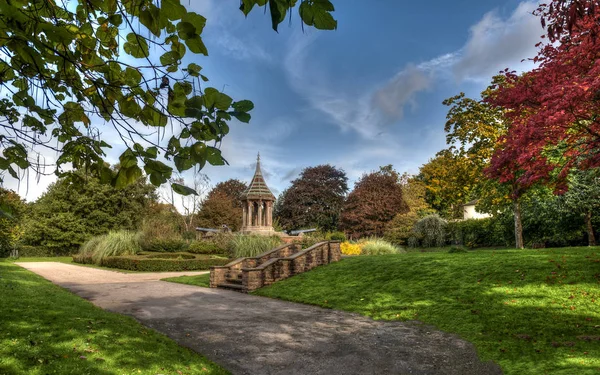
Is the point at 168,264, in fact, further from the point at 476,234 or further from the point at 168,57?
the point at 476,234

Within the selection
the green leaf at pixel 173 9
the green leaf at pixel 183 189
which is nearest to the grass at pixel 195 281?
the green leaf at pixel 183 189

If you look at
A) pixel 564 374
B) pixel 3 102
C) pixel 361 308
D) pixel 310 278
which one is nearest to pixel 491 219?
pixel 310 278

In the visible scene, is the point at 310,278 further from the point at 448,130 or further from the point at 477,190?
the point at 448,130

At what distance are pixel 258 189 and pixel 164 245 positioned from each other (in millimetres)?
6791

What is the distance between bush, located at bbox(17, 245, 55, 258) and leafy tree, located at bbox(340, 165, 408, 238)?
87.3 ft

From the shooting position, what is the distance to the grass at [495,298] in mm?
4684

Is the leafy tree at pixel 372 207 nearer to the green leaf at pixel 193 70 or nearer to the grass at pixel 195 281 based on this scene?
the grass at pixel 195 281

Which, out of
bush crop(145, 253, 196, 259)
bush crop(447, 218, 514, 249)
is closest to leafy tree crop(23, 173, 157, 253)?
bush crop(145, 253, 196, 259)

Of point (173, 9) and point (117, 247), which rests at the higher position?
point (173, 9)

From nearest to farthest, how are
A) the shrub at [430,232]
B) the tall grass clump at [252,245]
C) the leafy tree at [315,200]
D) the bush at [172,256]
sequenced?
1. the tall grass clump at [252,245]
2. the bush at [172,256]
3. the shrub at [430,232]
4. the leafy tree at [315,200]

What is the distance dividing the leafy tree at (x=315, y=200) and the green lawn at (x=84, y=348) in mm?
34329

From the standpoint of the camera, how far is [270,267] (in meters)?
11.3

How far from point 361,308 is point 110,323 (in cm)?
458

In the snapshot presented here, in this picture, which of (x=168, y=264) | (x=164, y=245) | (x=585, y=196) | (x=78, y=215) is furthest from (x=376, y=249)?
(x=78, y=215)
